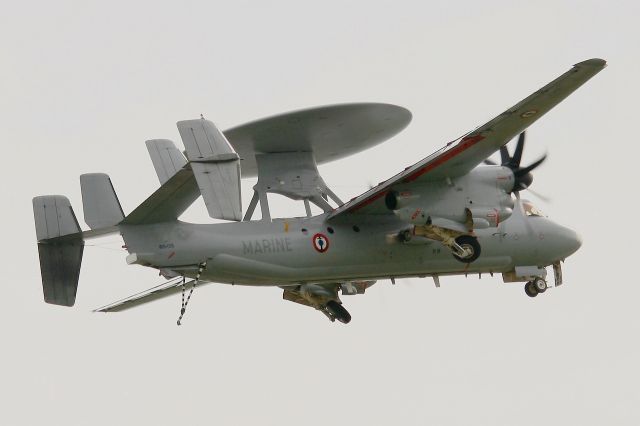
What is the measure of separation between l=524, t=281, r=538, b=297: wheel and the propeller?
3.41 meters

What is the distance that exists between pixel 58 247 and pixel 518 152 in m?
11.6

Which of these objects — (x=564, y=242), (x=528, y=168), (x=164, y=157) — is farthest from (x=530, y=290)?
(x=164, y=157)

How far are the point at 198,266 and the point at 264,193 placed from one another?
367 centimetres

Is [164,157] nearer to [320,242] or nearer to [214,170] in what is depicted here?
[320,242]

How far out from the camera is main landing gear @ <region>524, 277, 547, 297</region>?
40.4 meters

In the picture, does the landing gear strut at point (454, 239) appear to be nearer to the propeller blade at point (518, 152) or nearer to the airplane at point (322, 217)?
the airplane at point (322, 217)

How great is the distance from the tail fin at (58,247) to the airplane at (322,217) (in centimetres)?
2

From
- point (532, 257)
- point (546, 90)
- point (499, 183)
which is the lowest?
point (532, 257)

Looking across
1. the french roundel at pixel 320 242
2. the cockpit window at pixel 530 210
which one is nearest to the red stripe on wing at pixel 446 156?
the french roundel at pixel 320 242

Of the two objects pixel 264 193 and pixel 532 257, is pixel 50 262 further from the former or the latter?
pixel 532 257

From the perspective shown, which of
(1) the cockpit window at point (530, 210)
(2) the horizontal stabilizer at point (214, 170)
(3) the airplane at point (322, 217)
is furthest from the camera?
(1) the cockpit window at point (530, 210)

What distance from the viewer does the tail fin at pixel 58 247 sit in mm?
33844

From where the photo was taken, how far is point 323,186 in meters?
38.0

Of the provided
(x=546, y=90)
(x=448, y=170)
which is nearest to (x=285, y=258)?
(x=448, y=170)
